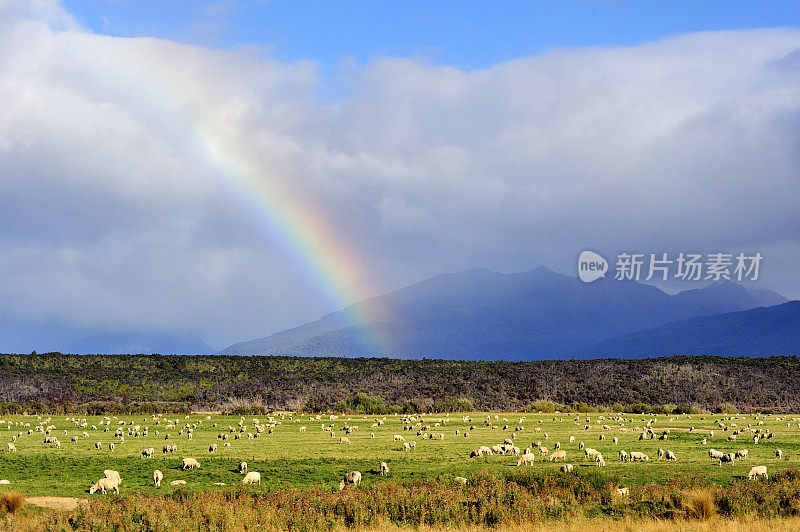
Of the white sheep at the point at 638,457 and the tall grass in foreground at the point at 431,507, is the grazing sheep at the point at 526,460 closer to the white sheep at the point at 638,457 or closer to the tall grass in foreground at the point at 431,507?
the white sheep at the point at 638,457

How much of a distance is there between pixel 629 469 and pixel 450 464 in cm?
747

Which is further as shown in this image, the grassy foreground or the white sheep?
the white sheep

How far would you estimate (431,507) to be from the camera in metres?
22.7

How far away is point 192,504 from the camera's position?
2188 cm

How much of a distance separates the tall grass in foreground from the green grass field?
3590 mm

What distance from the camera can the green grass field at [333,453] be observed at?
2969 cm

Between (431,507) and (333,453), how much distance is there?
15775mm

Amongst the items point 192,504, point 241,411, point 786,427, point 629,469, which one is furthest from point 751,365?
point 192,504

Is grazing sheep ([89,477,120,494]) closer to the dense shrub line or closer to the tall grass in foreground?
the tall grass in foreground

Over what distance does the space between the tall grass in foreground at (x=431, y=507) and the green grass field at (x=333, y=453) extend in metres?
3.59

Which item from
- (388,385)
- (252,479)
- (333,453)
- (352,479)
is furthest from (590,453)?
(388,385)

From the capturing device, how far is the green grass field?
29688mm

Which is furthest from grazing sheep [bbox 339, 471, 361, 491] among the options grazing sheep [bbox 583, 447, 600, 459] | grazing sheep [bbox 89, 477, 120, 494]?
grazing sheep [bbox 583, 447, 600, 459]

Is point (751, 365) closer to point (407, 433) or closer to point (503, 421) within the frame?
point (503, 421)
